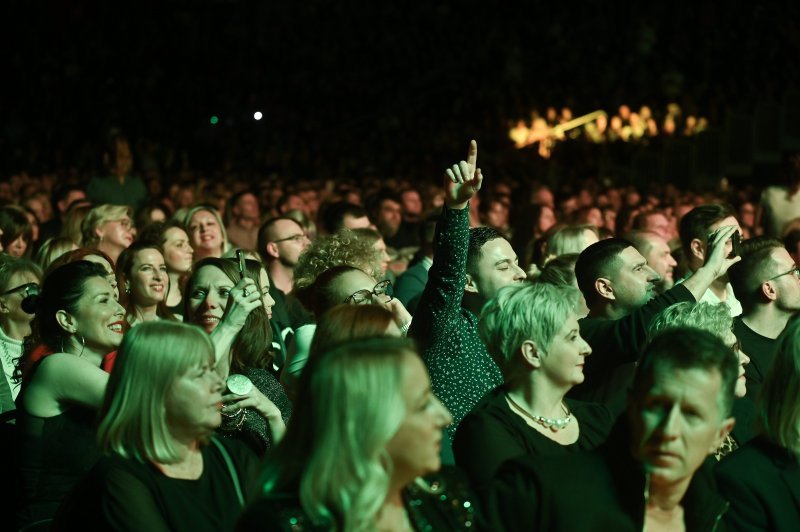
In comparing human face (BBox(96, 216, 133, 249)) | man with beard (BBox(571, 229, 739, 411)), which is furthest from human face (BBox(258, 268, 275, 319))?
human face (BBox(96, 216, 133, 249))

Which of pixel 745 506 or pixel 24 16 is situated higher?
pixel 24 16

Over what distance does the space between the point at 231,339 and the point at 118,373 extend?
1.18 metres

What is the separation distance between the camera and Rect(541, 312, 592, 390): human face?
4.35m

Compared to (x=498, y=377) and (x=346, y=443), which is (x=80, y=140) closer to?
(x=498, y=377)

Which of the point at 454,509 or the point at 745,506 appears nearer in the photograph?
the point at 454,509

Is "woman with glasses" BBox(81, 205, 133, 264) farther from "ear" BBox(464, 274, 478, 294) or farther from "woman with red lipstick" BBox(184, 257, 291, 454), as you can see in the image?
"ear" BBox(464, 274, 478, 294)

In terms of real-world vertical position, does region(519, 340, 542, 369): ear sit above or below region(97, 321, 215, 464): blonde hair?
below

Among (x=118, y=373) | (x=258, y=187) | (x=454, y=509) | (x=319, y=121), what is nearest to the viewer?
(x=454, y=509)

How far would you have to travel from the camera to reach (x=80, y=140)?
23.5 m

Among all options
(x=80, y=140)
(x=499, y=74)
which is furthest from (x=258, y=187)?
(x=499, y=74)

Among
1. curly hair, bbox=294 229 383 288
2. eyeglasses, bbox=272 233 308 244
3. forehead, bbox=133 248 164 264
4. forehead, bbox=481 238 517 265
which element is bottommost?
eyeglasses, bbox=272 233 308 244

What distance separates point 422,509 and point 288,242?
5.12 metres

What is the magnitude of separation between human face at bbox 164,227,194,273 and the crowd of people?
33 centimetres

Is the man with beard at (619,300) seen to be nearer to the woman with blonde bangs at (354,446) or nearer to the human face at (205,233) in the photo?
the woman with blonde bangs at (354,446)
